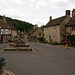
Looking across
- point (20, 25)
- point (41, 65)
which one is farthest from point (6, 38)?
point (20, 25)

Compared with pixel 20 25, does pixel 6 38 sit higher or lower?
lower

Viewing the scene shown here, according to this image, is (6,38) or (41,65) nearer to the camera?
(41,65)

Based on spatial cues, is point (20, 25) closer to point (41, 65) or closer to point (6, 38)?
point (6, 38)

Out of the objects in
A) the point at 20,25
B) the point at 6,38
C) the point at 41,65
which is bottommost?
the point at 41,65

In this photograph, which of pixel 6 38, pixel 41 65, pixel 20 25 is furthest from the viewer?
pixel 20 25

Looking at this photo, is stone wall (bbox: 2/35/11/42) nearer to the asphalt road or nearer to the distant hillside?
the asphalt road

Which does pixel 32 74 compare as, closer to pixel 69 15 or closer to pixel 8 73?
pixel 8 73

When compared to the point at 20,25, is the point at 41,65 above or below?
below

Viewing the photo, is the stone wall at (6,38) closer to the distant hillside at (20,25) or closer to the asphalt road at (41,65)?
the asphalt road at (41,65)

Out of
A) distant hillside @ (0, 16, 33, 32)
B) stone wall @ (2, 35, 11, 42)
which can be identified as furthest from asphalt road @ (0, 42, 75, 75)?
distant hillside @ (0, 16, 33, 32)

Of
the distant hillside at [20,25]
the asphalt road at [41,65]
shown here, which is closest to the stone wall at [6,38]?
the asphalt road at [41,65]

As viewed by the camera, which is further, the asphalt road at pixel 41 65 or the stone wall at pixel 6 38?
the stone wall at pixel 6 38

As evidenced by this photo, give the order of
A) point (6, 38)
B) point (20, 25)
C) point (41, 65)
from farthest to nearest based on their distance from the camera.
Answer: point (20, 25) < point (6, 38) < point (41, 65)

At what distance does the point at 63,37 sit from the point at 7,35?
A: 22802 mm
